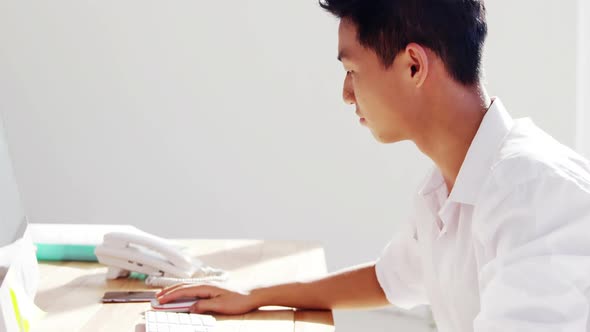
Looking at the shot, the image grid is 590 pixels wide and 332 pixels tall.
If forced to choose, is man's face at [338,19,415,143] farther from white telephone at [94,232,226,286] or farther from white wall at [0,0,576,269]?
white wall at [0,0,576,269]

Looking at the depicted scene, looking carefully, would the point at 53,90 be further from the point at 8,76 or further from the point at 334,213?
the point at 334,213

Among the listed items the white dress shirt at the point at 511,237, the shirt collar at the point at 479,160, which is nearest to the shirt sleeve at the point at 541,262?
the white dress shirt at the point at 511,237

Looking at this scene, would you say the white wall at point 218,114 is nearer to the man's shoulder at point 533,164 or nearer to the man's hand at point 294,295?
the man's hand at point 294,295

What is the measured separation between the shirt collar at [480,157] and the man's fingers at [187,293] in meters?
0.47

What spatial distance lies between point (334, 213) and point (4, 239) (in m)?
2.79

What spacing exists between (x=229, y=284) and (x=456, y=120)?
1.64 feet

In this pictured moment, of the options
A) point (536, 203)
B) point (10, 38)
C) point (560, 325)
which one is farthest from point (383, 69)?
point (10, 38)

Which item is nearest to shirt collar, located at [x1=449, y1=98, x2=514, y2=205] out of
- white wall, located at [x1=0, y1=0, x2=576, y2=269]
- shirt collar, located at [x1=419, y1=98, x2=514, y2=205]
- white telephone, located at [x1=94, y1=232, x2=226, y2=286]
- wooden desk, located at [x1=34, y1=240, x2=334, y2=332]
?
shirt collar, located at [x1=419, y1=98, x2=514, y2=205]

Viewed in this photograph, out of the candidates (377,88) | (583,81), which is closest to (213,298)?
(377,88)

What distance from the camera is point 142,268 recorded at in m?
1.70

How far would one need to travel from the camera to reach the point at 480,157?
1280 millimetres

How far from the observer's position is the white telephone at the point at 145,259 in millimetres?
1691

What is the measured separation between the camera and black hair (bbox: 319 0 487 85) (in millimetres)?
1329

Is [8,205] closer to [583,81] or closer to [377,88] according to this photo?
[377,88]
